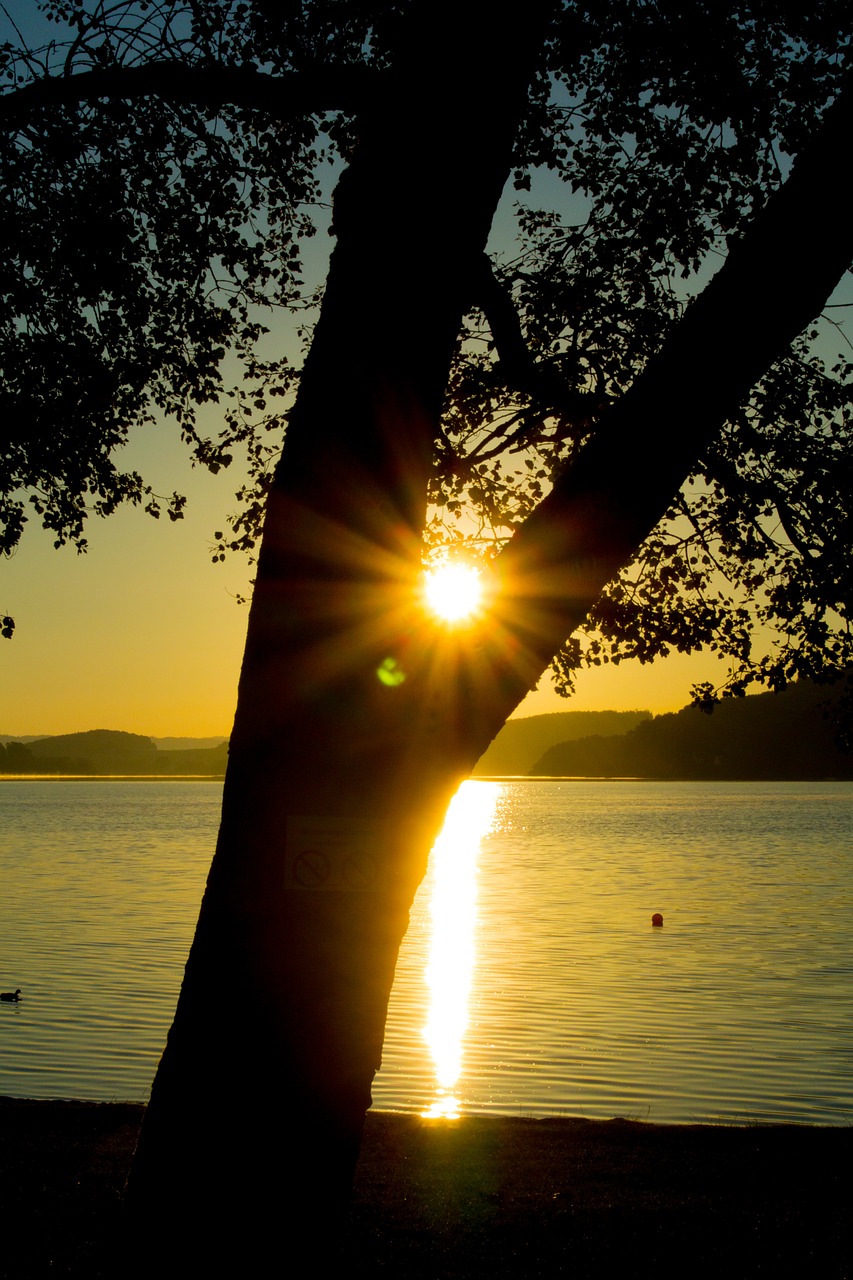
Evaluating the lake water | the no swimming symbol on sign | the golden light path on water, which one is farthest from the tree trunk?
the lake water

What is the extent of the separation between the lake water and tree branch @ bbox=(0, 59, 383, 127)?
34.2 ft

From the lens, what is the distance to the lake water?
44.6 ft

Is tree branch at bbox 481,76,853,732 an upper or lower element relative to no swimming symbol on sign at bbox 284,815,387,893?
upper

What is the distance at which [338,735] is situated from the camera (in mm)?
3771

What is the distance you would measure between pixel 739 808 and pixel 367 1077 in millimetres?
117821

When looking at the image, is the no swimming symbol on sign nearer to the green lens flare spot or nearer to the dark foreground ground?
the green lens flare spot

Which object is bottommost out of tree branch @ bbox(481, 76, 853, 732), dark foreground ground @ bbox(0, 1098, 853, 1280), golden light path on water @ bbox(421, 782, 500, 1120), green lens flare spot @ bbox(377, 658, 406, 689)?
golden light path on water @ bbox(421, 782, 500, 1120)

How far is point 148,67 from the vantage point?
6.53m

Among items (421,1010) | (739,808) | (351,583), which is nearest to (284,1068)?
(351,583)

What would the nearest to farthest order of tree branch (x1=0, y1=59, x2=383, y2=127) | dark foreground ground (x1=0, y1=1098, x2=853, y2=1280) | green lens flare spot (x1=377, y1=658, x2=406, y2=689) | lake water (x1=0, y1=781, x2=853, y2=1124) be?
green lens flare spot (x1=377, y1=658, x2=406, y2=689) < tree branch (x1=0, y1=59, x2=383, y2=127) < dark foreground ground (x1=0, y1=1098, x2=853, y2=1280) < lake water (x1=0, y1=781, x2=853, y2=1124)

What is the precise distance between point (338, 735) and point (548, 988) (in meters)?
18.0

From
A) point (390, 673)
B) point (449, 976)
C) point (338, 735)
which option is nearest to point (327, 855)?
point (338, 735)

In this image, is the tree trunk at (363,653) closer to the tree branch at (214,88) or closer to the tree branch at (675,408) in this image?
the tree branch at (675,408)

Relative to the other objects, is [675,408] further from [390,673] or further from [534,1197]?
[534,1197]
